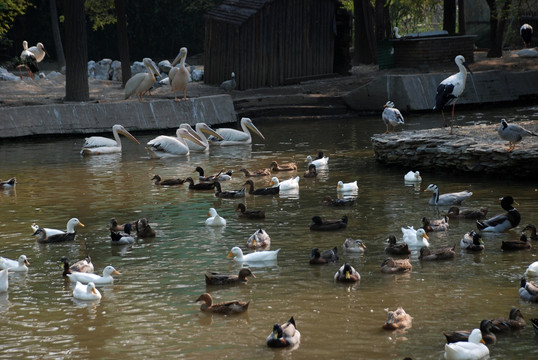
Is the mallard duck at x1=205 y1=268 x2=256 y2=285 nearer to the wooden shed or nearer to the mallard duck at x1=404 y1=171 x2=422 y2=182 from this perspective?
the mallard duck at x1=404 y1=171 x2=422 y2=182

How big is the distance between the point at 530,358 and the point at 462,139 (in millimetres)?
10683

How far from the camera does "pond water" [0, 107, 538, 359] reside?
9109mm

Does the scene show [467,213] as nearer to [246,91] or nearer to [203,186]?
[203,186]

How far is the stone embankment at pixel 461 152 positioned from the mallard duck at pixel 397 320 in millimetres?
8586

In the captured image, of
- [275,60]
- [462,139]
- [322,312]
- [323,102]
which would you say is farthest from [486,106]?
[322,312]

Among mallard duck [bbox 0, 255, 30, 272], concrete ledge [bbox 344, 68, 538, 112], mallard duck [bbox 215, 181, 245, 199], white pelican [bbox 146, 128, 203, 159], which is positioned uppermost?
concrete ledge [bbox 344, 68, 538, 112]

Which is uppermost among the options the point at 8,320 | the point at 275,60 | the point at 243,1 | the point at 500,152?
the point at 243,1

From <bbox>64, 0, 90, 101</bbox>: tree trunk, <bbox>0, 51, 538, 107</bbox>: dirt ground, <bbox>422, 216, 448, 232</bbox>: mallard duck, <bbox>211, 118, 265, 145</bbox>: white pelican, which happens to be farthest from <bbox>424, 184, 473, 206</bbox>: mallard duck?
<bbox>64, 0, 90, 101</bbox>: tree trunk

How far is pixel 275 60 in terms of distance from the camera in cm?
3344

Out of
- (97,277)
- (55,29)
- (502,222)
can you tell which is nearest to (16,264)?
(97,277)

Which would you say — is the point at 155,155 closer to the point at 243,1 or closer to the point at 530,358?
the point at 243,1

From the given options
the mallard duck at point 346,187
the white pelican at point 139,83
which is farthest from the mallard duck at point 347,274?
the white pelican at point 139,83

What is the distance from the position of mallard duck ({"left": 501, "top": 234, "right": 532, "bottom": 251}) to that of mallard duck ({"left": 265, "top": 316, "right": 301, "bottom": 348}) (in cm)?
Answer: 445

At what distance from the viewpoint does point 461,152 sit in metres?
18.1
